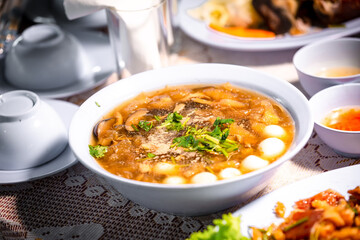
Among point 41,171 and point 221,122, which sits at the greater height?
point 221,122

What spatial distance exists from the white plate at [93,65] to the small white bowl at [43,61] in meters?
0.05

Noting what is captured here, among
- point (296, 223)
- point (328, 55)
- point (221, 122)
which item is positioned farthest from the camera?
point (328, 55)

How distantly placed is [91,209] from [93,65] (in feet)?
3.78

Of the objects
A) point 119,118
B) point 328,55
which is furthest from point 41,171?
point 328,55

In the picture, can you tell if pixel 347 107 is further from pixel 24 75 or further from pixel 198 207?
pixel 24 75

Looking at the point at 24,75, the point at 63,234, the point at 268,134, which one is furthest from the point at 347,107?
the point at 24,75

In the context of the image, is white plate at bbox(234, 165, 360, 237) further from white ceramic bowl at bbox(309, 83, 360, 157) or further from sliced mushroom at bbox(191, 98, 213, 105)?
sliced mushroom at bbox(191, 98, 213, 105)

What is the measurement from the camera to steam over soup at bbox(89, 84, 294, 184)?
177 centimetres

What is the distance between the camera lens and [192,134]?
1919 mm

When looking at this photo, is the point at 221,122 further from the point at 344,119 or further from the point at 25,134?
the point at 25,134

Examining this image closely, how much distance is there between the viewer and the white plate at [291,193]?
1615 millimetres

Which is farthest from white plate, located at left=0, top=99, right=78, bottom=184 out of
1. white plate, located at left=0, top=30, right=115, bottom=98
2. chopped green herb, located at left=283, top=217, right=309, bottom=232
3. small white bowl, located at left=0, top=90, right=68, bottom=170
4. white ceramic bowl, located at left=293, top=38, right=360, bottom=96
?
white ceramic bowl, located at left=293, top=38, right=360, bottom=96

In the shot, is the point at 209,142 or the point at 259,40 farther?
the point at 259,40

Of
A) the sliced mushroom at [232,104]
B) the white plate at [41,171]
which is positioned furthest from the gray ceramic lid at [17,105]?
the sliced mushroom at [232,104]
